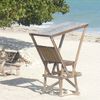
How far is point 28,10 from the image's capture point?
1767 centimetres

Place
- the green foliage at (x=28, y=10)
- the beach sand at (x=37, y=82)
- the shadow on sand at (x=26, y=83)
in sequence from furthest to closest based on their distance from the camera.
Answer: the green foliage at (x=28, y=10), the shadow on sand at (x=26, y=83), the beach sand at (x=37, y=82)

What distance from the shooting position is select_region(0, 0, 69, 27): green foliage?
15602 millimetres

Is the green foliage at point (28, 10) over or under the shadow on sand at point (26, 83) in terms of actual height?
over

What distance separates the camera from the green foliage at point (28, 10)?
1560 centimetres

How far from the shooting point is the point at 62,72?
474 inches

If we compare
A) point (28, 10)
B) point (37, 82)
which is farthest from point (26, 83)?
point (28, 10)

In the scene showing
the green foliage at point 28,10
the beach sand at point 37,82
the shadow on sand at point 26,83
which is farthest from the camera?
the green foliage at point 28,10

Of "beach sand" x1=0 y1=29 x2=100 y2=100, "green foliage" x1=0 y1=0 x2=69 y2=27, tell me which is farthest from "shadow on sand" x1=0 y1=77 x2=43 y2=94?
"green foliage" x1=0 y1=0 x2=69 y2=27

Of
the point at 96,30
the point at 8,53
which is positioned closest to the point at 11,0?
the point at 8,53

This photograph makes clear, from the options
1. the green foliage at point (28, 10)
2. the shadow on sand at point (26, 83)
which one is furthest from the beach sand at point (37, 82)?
the green foliage at point (28, 10)

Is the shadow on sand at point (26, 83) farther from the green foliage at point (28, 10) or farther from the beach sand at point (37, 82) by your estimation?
the green foliage at point (28, 10)

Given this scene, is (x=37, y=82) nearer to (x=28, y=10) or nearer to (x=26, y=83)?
(x=26, y=83)

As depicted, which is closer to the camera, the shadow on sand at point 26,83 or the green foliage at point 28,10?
the shadow on sand at point 26,83

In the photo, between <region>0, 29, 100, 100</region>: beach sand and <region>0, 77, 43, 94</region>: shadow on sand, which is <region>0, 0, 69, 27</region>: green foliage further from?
<region>0, 77, 43, 94</region>: shadow on sand
